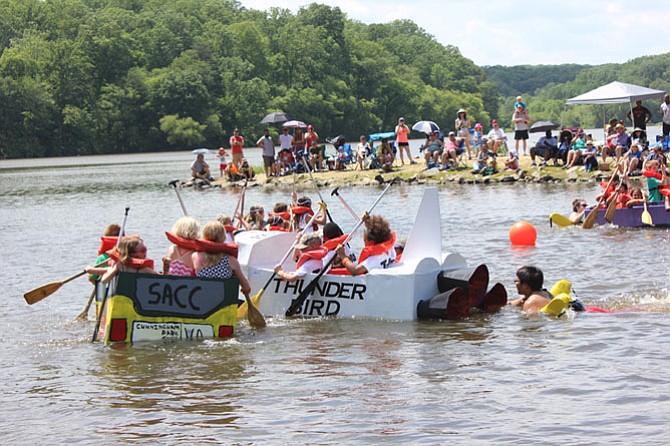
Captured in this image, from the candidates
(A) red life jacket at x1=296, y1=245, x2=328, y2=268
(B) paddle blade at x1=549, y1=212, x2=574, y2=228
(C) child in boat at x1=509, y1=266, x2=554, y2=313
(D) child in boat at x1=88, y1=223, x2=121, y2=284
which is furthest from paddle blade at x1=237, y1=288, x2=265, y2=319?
(B) paddle blade at x1=549, y1=212, x2=574, y2=228

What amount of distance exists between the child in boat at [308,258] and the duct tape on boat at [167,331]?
1584 millimetres


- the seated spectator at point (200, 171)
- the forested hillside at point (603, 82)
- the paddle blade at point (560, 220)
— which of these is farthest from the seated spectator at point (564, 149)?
the forested hillside at point (603, 82)

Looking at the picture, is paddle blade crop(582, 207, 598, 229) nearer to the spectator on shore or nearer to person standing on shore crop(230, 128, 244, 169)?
the spectator on shore

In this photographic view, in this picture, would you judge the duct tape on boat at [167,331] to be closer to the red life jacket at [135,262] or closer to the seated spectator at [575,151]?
the red life jacket at [135,262]

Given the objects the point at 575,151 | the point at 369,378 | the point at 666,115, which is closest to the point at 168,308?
the point at 369,378

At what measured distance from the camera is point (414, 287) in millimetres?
11820

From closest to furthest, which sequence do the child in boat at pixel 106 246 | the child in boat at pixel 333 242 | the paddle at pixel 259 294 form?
1. the child in boat at pixel 106 246
2. the child in boat at pixel 333 242
3. the paddle at pixel 259 294

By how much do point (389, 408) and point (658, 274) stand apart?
25.8 ft

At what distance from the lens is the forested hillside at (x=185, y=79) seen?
9894 cm

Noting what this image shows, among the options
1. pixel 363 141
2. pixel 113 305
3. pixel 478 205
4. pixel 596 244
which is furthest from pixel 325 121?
pixel 113 305

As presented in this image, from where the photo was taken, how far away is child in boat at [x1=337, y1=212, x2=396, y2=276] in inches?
473

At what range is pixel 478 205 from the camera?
1073 inches

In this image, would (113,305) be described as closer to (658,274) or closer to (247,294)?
(247,294)

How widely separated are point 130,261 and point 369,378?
3.06 m
